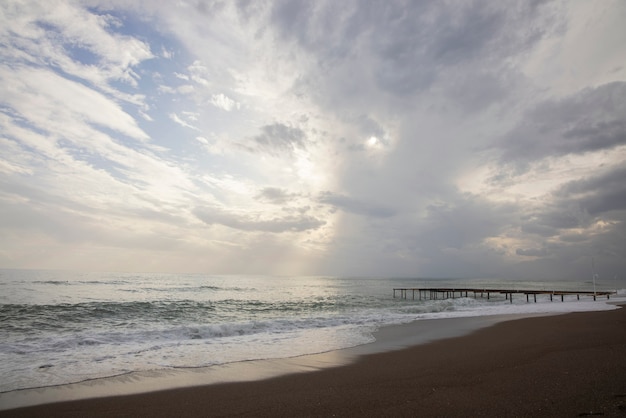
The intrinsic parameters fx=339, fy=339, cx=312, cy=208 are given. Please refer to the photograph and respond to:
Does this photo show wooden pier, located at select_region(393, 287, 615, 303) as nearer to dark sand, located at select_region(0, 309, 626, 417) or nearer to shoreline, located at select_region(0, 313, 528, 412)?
dark sand, located at select_region(0, 309, 626, 417)

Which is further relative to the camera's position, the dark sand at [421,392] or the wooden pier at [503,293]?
the wooden pier at [503,293]

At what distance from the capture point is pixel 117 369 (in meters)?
9.82

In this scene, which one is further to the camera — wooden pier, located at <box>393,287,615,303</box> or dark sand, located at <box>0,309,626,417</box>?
wooden pier, located at <box>393,287,615,303</box>

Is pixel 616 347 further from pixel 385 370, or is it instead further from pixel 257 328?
pixel 257 328

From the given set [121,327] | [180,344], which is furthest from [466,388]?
[121,327]

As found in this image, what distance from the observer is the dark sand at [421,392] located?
18.9 feet

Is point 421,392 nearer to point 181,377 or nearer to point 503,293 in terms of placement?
point 181,377

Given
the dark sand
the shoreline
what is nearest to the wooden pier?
the dark sand

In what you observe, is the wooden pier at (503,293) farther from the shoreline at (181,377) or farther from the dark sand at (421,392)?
the shoreline at (181,377)

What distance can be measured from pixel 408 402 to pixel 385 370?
2.87m

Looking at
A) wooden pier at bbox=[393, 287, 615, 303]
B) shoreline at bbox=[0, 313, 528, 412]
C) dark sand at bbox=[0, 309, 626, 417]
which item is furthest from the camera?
wooden pier at bbox=[393, 287, 615, 303]

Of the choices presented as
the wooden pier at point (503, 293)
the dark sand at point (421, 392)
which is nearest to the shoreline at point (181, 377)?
the dark sand at point (421, 392)

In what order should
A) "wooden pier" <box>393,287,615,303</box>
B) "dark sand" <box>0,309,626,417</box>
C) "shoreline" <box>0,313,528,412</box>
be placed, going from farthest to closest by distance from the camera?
"wooden pier" <box>393,287,615,303</box>, "shoreline" <box>0,313,528,412</box>, "dark sand" <box>0,309,626,417</box>

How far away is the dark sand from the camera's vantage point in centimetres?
576
